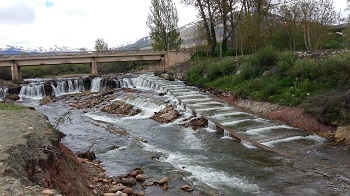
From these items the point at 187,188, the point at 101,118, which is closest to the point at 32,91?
the point at 101,118

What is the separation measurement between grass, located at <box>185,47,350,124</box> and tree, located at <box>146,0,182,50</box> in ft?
93.5

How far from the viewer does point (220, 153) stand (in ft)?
41.7

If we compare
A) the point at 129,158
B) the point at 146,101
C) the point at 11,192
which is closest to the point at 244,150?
the point at 129,158

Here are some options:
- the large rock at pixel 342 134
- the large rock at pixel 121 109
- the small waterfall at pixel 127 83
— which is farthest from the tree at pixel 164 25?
the large rock at pixel 342 134

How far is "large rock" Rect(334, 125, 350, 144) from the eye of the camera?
1310cm

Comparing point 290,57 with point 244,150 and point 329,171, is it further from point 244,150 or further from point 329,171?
point 329,171

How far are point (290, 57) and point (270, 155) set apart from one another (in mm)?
11108

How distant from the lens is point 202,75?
3133 centimetres

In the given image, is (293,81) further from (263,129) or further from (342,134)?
(342,134)

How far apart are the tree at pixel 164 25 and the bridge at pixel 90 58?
879 centimetres

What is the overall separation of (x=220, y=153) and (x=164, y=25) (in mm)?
44855

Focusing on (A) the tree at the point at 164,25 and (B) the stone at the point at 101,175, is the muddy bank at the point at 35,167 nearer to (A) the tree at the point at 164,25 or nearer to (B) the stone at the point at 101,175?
(B) the stone at the point at 101,175

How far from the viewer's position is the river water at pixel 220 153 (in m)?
9.51

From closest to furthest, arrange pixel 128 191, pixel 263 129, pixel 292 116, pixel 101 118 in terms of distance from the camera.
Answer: pixel 128 191 < pixel 263 129 < pixel 292 116 < pixel 101 118
